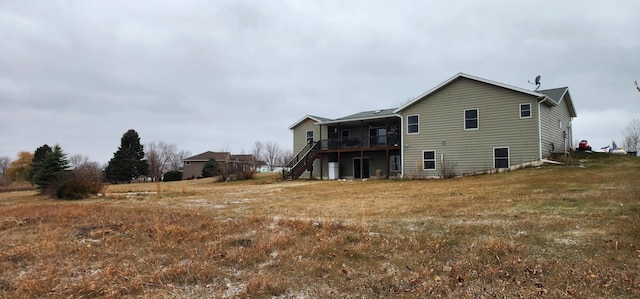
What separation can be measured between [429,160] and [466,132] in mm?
2670

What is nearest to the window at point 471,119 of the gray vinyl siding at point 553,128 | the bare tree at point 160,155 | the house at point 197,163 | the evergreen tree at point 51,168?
the gray vinyl siding at point 553,128

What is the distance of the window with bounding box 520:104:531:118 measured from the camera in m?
18.5

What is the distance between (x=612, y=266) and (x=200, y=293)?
15.2 feet

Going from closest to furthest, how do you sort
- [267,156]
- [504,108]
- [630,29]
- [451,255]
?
[451,255]
[630,29]
[504,108]
[267,156]

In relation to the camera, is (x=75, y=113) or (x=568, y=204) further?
(x=75, y=113)

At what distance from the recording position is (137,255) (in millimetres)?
5301

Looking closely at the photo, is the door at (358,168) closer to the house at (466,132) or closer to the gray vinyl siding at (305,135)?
the house at (466,132)

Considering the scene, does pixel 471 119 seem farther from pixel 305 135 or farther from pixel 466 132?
pixel 305 135

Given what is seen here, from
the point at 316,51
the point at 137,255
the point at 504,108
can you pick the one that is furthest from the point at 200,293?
the point at 316,51

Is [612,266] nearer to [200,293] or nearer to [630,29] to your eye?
[200,293]

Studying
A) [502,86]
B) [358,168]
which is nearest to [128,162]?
[358,168]

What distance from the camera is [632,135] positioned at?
1468 inches

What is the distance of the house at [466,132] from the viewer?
18.7 meters

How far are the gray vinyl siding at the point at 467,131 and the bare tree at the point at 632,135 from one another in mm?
26390
